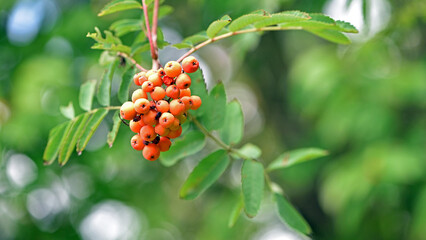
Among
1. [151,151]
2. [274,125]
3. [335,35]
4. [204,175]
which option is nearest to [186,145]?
[204,175]

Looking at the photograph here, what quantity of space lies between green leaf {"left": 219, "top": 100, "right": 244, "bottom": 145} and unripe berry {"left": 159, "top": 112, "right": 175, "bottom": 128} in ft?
1.23

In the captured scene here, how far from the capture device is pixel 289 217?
1.06 m

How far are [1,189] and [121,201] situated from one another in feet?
2.86

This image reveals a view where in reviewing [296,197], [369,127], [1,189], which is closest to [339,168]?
[369,127]

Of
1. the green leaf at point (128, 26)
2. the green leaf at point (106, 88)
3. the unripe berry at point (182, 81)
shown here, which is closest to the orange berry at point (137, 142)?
the unripe berry at point (182, 81)

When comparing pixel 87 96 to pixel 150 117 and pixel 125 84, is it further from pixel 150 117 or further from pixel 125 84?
pixel 150 117

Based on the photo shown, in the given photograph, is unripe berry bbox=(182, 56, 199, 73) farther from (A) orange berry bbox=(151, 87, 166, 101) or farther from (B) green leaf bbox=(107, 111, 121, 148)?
(B) green leaf bbox=(107, 111, 121, 148)

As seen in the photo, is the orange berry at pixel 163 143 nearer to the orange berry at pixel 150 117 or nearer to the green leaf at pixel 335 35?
the orange berry at pixel 150 117

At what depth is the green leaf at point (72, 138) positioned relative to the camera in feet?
2.88

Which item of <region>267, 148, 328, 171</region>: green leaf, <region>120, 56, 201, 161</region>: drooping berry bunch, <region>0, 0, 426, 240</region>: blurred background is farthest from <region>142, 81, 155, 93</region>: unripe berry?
<region>0, 0, 426, 240</region>: blurred background

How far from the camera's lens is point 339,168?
2543 mm

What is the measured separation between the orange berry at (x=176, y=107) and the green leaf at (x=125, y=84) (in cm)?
19

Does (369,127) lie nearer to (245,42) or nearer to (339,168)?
(339,168)

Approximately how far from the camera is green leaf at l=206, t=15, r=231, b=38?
0.79m
